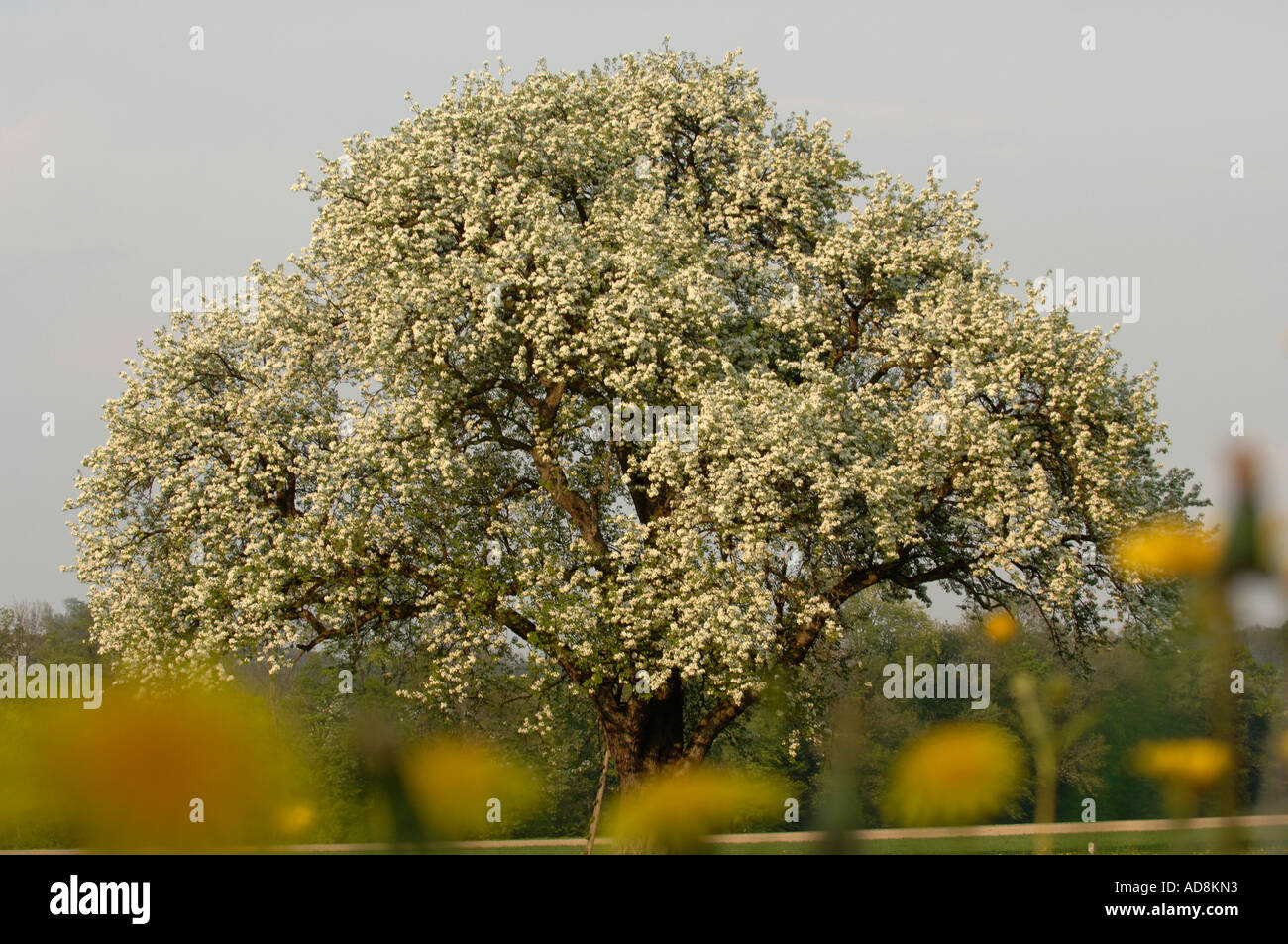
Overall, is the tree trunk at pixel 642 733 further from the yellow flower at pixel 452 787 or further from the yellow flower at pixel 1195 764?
the yellow flower at pixel 1195 764

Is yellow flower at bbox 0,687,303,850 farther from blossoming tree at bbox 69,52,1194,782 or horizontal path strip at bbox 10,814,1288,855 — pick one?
blossoming tree at bbox 69,52,1194,782

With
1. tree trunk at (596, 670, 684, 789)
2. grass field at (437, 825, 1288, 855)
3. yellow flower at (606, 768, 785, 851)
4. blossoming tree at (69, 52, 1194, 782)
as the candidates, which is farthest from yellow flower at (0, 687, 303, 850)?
tree trunk at (596, 670, 684, 789)

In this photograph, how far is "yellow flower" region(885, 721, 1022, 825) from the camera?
86.8 inches

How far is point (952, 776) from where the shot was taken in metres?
2.18

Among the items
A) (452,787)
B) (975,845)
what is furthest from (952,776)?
(452,787)

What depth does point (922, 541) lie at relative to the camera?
2470cm

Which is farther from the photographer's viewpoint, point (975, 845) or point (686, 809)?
point (975, 845)

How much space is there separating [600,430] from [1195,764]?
79.2 feet

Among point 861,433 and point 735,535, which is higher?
point 861,433

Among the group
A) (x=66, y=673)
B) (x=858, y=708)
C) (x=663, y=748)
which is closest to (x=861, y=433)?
(x=663, y=748)

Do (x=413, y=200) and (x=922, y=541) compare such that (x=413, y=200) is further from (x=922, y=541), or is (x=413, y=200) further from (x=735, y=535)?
(x=922, y=541)

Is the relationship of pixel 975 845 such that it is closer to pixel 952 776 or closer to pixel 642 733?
→ pixel 952 776

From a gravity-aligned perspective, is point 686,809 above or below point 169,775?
below
